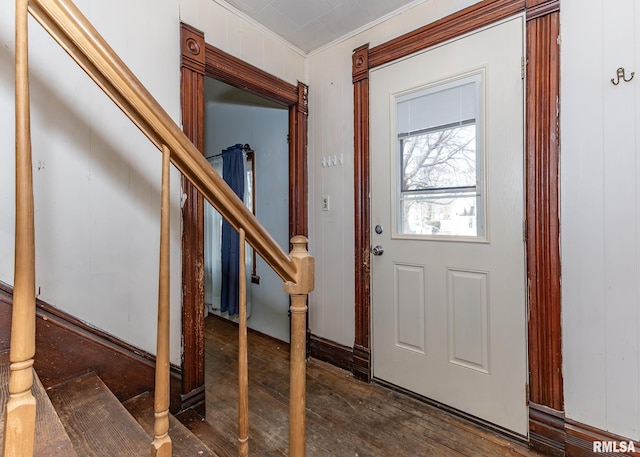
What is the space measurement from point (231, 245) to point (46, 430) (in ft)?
7.98

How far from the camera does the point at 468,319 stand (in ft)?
5.68

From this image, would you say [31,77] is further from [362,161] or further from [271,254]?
[362,161]

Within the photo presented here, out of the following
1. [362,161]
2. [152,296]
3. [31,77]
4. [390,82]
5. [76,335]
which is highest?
[390,82]

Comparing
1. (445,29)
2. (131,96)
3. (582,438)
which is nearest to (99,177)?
(131,96)

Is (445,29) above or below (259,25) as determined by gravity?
below

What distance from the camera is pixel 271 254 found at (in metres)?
0.93

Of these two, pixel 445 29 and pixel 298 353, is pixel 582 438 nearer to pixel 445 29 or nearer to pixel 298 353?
pixel 298 353

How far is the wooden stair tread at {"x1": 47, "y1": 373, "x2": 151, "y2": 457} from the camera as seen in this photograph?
0.94m

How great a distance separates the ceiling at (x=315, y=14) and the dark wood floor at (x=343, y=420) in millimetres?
2391

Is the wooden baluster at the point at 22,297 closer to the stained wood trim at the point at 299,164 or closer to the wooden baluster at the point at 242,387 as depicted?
the wooden baluster at the point at 242,387

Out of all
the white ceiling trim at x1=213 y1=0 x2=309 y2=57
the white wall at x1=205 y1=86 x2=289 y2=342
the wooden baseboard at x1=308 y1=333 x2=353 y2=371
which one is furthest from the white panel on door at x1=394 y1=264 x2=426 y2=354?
the white ceiling trim at x1=213 y1=0 x2=309 y2=57

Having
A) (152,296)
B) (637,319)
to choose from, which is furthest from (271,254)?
(637,319)

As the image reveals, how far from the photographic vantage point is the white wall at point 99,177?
123cm

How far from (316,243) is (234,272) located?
3.77ft
